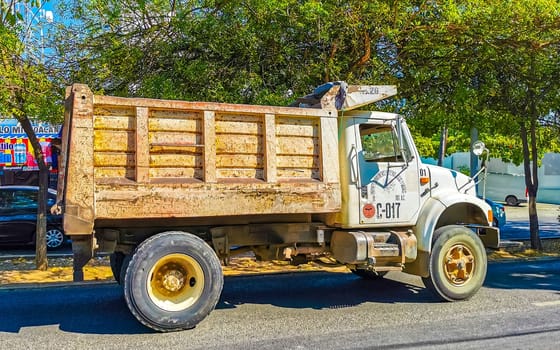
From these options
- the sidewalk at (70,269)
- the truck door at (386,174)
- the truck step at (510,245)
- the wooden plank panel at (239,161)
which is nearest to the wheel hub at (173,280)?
the wooden plank panel at (239,161)

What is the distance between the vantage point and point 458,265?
7.23 metres

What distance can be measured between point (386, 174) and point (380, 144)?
1.66 ft

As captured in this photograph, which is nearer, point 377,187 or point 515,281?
point 377,187

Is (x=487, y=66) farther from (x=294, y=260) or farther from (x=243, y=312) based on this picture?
(x=243, y=312)

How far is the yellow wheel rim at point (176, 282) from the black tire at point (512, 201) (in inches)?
1072

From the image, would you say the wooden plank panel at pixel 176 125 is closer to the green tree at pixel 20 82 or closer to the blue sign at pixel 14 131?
the green tree at pixel 20 82

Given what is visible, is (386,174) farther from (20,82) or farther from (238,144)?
(20,82)

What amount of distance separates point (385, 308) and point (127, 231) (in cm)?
344

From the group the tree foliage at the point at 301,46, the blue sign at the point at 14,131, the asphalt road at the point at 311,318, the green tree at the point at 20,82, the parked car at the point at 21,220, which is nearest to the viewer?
the asphalt road at the point at 311,318

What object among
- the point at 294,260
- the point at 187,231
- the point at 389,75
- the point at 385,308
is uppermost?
the point at 389,75

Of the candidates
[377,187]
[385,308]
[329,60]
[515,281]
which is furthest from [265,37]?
[515,281]

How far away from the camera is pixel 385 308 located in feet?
22.7

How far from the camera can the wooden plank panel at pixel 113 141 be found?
5721 millimetres

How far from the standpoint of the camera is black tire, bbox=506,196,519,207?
2934cm
